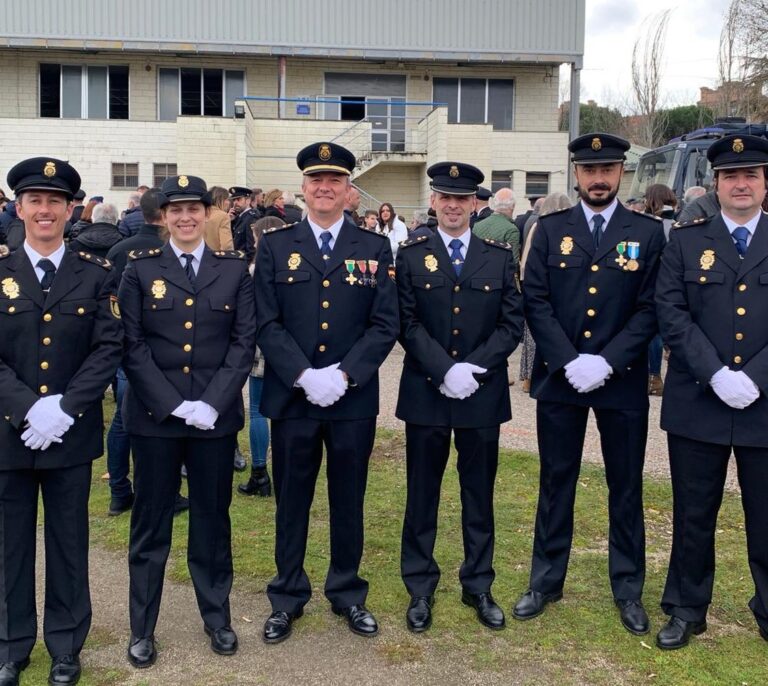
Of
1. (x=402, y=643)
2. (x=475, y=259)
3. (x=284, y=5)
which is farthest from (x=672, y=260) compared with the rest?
(x=284, y=5)

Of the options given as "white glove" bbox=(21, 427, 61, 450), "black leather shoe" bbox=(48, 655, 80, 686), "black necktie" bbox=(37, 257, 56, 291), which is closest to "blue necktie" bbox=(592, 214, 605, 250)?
"black necktie" bbox=(37, 257, 56, 291)

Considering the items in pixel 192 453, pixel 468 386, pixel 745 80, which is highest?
pixel 745 80

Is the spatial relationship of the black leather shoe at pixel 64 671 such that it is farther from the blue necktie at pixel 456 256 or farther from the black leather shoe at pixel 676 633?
the black leather shoe at pixel 676 633

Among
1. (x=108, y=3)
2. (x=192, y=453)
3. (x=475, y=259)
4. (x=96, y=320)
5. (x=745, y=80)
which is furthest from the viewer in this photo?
(x=745, y=80)

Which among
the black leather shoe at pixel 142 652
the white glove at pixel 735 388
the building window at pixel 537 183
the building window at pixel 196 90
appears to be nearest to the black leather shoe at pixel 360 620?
the black leather shoe at pixel 142 652

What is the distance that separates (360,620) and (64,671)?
1398mm

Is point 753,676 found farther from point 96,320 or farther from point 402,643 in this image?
point 96,320

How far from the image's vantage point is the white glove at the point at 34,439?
3.74m

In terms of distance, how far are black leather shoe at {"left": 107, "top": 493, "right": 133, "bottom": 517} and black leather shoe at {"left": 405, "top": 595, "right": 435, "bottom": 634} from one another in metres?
2.57

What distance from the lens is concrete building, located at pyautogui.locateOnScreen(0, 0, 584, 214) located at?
73.6 ft

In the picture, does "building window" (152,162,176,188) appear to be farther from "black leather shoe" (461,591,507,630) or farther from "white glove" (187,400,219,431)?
"black leather shoe" (461,591,507,630)

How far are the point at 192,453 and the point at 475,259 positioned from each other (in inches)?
68.7

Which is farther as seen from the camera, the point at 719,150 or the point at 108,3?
the point at 108,3

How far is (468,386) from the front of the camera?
4387 millimetres
